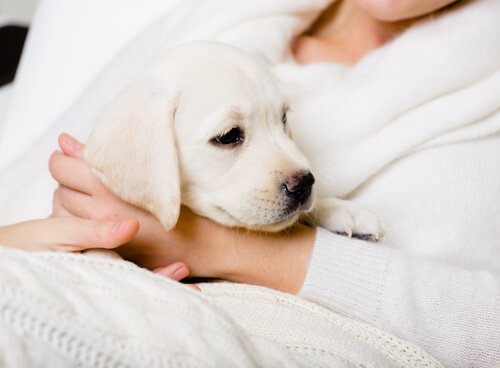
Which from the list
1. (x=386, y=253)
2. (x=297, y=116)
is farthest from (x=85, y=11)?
(x=386, y=253)

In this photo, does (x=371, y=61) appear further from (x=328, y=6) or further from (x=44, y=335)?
(x=44, y=335)

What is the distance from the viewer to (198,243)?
4.31ft

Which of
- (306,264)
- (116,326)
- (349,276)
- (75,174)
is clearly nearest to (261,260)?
(306,264)

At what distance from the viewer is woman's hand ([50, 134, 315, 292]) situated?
1280mm

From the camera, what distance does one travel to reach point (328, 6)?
2.18m

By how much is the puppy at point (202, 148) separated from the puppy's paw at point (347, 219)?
19 cm

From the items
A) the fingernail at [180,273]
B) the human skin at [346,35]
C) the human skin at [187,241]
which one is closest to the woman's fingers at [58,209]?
the human skin at [187,241]

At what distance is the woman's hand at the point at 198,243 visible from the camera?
128 cm

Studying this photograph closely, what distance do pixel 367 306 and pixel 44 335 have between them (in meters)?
0.75

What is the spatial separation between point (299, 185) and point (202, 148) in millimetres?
224

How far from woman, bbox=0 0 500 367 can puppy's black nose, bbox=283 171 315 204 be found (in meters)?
0.17

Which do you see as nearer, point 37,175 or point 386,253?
point 386,253

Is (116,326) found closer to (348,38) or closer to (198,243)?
(198,243)

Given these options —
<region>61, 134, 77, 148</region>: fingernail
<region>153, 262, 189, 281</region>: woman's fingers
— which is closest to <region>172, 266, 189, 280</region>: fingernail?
<region>153, 262, 189, 281</region>: woman's fingers
